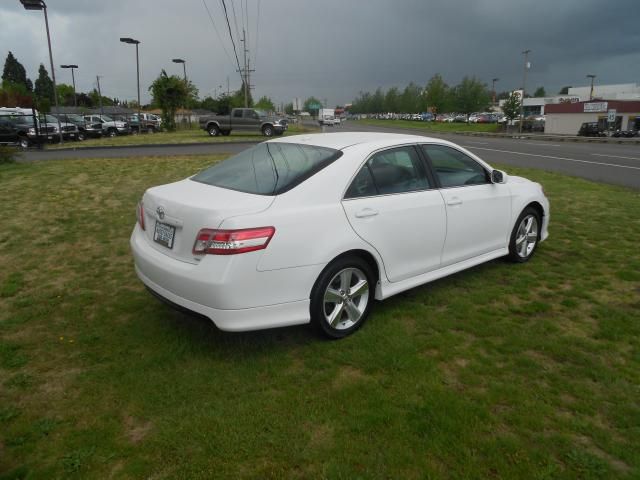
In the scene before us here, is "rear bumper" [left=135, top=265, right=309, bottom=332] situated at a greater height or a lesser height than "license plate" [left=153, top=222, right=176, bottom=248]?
lesser

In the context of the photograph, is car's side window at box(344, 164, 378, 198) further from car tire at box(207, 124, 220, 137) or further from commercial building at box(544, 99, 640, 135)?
commercial building at box(544, 99, 640, 135)

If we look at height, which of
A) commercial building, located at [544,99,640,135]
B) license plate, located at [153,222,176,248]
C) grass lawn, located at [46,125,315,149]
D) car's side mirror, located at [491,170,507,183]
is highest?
commercial building, located at [544,99,640,135]

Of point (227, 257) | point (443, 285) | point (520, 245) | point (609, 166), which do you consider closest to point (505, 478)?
point (227, 257)

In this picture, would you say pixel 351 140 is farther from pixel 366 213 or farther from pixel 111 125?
pixel 111 125

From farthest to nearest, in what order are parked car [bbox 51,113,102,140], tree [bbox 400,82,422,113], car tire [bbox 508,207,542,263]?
tree [bbox 400,82,422,113], parked car [bbox 51,113,102,140], car tire [bbox 508,207,542,263]

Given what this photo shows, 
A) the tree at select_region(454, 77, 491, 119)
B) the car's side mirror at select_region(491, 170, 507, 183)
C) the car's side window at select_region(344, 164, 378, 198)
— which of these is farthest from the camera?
the tree at select_region(454, 77, 491, 119)

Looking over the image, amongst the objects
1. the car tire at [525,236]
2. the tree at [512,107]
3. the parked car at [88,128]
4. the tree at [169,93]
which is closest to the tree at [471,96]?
the tree at [512,107]

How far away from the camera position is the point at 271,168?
12.9 ft

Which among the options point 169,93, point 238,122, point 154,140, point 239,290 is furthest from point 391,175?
point 169,93

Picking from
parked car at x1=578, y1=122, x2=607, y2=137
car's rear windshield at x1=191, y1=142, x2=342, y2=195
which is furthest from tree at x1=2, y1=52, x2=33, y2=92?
car's rear windshield at x1=191, y1=142, x2=342, y2=195

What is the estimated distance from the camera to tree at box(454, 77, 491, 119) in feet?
260

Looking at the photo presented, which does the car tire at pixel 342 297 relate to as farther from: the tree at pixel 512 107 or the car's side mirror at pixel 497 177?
the tree at pixel 512 107

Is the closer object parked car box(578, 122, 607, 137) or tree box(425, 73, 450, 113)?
parked car box(578, 122, 607, 137)

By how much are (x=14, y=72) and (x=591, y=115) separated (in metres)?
124
